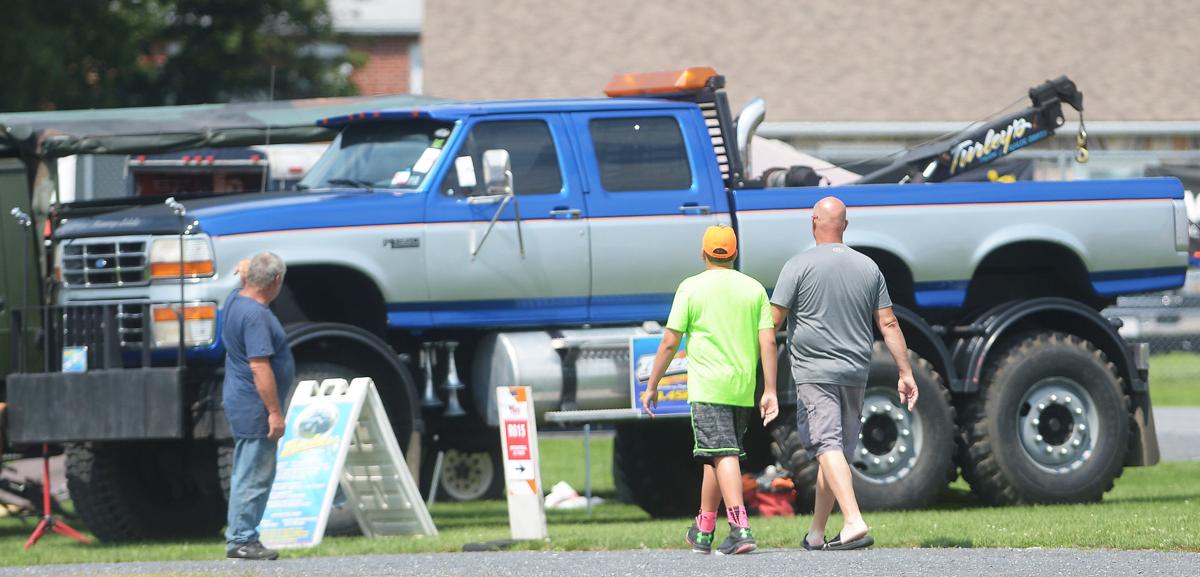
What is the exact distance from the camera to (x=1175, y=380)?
79.4 feet

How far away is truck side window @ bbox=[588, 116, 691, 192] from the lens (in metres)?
12.3

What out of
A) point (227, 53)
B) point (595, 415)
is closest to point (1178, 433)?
point (595, 415)

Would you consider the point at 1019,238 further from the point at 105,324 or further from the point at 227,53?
the point at 227,53

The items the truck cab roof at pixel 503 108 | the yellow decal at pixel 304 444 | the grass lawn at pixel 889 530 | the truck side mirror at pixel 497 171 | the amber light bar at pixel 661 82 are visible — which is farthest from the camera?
the amber light bar at pixel 661 82

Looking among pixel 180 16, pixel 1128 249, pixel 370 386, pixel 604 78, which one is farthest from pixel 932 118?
pixel 370 386

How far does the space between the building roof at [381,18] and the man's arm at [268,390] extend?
2574 centimetres

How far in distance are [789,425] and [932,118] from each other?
16.1 m

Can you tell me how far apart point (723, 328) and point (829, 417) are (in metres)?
0.65

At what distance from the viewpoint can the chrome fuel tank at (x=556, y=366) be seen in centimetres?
1191

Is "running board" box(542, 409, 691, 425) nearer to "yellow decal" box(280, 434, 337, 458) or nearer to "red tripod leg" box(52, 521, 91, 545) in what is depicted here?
"yellow decal" box(280, 434, 337, 458)

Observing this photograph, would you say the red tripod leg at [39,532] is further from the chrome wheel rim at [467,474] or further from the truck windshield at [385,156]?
the chrome wheel rim at [467,474]

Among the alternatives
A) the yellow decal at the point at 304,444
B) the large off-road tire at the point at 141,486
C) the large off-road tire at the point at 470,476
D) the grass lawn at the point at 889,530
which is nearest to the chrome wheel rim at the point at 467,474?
the large off-road tire at the point at 470,476

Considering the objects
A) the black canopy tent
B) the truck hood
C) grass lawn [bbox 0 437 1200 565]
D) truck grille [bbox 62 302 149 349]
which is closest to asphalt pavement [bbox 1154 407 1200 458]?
grass lawn [bbox 0 437 1200 565]

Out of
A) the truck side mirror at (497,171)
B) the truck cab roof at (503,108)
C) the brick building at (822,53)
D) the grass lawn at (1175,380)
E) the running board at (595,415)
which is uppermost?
the brick building at (822,53)
